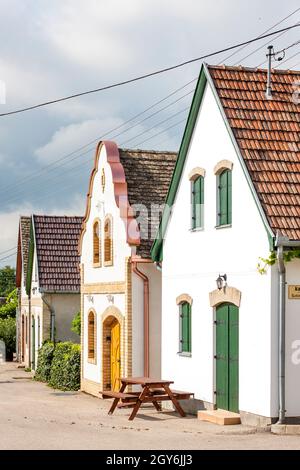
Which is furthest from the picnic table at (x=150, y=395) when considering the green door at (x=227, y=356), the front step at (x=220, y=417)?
the green door at (x=227, y=356)

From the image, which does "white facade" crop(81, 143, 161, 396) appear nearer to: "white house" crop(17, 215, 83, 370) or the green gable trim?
"white house" crop(17, 215, 83, 370)

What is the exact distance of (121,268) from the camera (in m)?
25.1

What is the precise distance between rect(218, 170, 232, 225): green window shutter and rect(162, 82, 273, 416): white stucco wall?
0.23 metres

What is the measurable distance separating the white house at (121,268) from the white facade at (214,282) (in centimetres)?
153

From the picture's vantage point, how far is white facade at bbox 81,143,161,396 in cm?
2427

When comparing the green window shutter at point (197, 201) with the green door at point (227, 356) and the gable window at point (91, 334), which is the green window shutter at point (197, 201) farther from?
the gable window at point (91, 334)

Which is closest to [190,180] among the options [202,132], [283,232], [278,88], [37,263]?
[202,132]

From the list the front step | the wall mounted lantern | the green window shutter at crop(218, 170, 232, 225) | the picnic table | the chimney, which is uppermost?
the chimney

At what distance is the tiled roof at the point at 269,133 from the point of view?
57.5 feet

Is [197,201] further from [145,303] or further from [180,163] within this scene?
[145,303]

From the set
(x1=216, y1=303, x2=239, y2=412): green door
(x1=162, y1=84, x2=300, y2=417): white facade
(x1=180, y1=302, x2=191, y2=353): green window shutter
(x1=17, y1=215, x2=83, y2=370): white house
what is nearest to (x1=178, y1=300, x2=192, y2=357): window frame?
(x1=180, y1=302, x2=191, y2=353): green window shutter

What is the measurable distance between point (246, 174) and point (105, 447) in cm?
608

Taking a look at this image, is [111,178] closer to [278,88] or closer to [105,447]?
[278,88]

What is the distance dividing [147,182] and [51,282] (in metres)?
12.5
